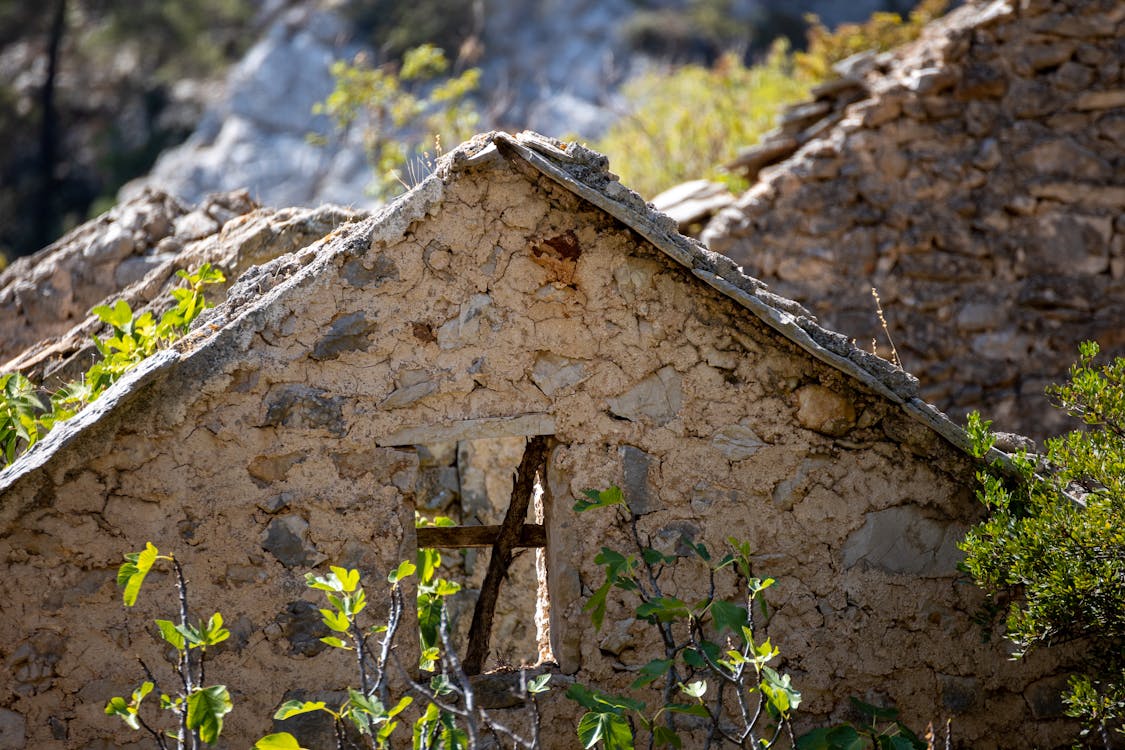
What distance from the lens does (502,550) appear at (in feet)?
15.8

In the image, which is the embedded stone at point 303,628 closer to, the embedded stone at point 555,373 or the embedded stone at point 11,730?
the embedded stone at point 11,730

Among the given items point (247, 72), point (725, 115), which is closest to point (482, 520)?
point (725, 115)

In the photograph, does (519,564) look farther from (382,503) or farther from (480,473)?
(382,503)

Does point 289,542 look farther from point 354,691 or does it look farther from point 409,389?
point 354,691

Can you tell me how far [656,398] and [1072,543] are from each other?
4.79 ft

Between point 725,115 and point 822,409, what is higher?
point 822,409

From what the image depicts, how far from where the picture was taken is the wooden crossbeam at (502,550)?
4754mm

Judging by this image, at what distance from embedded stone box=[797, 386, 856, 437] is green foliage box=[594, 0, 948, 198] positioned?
14.4 feet

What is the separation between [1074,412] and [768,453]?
1230 millimetres

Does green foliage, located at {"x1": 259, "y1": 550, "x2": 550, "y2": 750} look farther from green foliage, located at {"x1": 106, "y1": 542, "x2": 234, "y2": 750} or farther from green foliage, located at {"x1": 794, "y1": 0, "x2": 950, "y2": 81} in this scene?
green foliage, located at {"x1": 794, "y1": 0, "x2": 950, "y2": 81}

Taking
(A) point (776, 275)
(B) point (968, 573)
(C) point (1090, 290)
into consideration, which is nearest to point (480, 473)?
(A) point (776, 275)

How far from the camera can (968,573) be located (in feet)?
14.3

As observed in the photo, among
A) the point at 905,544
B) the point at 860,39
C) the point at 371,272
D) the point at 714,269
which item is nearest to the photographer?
the point at 371,272

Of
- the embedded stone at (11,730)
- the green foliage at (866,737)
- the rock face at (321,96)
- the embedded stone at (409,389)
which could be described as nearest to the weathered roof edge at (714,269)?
the embedded stone at (409,389)
